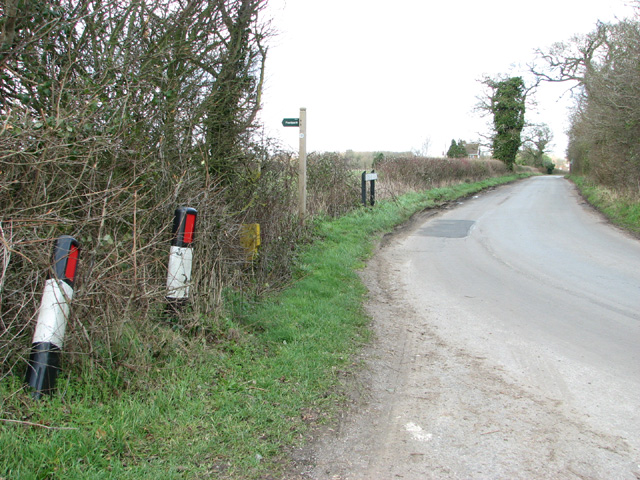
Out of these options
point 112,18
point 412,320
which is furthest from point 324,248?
point 112,18

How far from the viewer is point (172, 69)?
536 cm

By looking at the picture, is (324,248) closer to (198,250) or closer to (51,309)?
(198,250)

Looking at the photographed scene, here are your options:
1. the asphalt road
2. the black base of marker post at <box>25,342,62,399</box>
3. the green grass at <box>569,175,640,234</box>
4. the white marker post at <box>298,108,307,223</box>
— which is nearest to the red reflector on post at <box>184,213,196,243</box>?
the black base of marker post at <box>25,342,62,399</box>

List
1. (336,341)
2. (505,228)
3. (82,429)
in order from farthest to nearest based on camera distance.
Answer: (505,228), (336,341), (82,429)

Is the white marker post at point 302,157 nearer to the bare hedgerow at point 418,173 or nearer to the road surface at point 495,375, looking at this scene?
the road surface at point 495,375

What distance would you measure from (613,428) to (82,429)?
3.73 metres

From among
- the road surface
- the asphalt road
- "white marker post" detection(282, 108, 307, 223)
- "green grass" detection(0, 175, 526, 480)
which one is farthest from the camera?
"white marker post" detection(282, 108, 307, 223)

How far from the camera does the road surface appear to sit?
129 inches

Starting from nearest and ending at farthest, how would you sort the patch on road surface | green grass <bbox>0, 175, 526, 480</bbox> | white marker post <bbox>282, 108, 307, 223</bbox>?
green grass <bbox>0, 175, 526, 480</bbox> → white marker post <bbox>282, 108, 307, 223</bbox> → the patch on road surface

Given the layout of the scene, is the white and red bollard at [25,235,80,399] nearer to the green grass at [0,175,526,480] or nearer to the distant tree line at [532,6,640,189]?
Result: the green grass at [0,175,526,480]

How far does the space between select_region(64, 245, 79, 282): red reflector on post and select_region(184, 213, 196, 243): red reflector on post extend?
47.9 inches

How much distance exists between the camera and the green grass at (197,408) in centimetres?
290

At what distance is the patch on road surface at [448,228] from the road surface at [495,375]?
3.38 meters

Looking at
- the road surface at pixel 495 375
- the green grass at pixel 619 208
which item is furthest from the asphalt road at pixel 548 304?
the green grass at pixel 619 208
